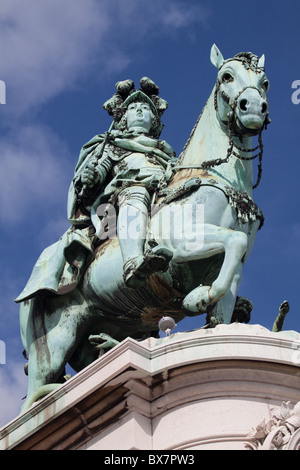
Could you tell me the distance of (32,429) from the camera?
947 cm

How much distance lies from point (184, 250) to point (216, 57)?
9.65ft

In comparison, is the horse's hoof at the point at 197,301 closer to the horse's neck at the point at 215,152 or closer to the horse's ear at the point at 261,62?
the horse's neck at the point at 215,152

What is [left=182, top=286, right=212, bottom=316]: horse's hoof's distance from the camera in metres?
10.6

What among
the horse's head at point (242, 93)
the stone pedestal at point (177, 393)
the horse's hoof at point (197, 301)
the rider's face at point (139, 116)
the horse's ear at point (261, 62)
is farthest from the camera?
the rider's face at point (139, 116)

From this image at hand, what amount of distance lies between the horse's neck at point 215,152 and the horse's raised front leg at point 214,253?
99 centimetres

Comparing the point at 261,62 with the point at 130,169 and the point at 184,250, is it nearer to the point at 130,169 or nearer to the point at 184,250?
the point at 130,169

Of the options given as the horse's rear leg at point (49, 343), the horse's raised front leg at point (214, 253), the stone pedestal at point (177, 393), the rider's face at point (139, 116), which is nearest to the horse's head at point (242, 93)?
the horse's raised front leg at point (214, 253)

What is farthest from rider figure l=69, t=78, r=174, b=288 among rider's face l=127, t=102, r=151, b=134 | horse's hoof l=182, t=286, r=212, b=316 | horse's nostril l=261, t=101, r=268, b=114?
horse's nostril l=261, t=101, r=268, b=114

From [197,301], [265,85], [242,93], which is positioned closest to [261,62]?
[265,85]

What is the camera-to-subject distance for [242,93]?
12.0m

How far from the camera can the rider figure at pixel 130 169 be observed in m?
11.2

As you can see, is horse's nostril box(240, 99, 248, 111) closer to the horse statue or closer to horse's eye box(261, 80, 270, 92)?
the horse statue
